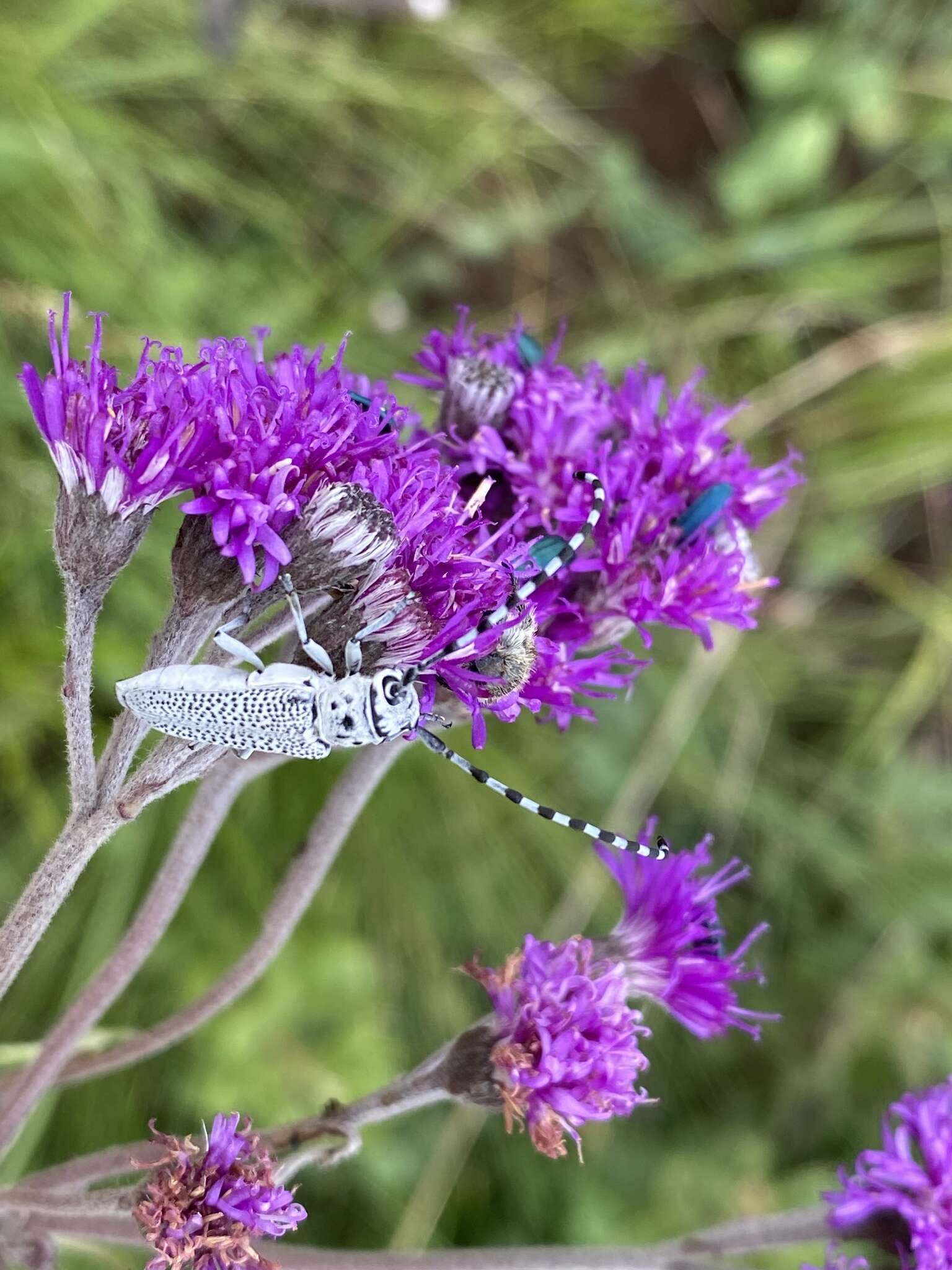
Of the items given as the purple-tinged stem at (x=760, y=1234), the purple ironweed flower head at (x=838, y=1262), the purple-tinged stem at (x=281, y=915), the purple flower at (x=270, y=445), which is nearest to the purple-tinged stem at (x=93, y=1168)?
the purple-tinged stem at (x=281, y=915)

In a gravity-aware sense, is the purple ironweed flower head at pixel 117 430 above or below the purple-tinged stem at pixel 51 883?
above

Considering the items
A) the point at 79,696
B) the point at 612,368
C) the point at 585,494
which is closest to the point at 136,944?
the point at 79,696

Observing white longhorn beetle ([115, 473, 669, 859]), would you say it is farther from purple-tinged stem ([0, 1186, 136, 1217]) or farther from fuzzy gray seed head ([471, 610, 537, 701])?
purple-tinged stem ([0, 1186, 136, 1217])

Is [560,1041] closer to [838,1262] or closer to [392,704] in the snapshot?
[392,704]

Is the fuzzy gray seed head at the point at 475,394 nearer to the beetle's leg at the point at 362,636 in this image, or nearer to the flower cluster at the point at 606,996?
the beetle's leg at the point at 362,636

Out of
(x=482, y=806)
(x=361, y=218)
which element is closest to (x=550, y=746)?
(x=482, y=806)

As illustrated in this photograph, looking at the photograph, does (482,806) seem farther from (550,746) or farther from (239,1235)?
(239,1235)
